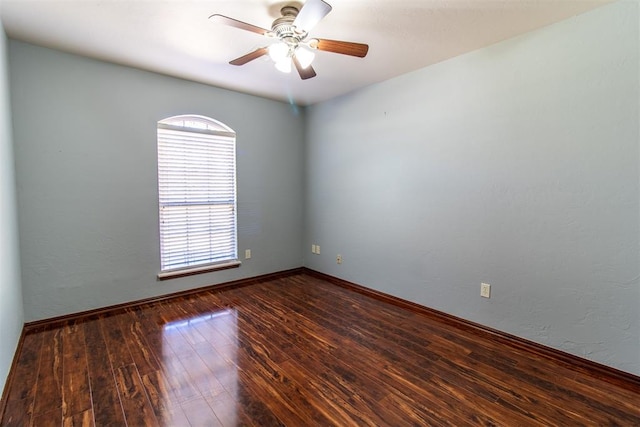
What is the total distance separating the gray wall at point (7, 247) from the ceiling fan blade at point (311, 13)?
79.6 inches

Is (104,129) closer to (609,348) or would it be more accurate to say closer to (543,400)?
(543,400)

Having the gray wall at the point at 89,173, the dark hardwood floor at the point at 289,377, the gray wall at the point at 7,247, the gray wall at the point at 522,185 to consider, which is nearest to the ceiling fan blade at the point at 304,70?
the gray wall at the point at 522,185

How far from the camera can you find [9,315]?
2.02 meters

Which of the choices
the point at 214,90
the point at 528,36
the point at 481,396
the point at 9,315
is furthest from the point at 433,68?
the point at 9,315

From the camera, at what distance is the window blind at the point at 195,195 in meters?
3.33

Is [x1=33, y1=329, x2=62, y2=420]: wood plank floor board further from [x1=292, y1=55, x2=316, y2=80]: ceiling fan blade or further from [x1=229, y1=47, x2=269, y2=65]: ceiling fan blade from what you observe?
[x1=292, y1=55, x2=316, y2=80]: ceiling fan blade

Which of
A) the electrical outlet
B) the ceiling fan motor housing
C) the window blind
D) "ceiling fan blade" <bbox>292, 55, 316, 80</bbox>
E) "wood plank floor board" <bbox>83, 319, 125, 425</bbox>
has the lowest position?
"wood plank floor board" <bbox>83, 319, 125, 425</bbox>

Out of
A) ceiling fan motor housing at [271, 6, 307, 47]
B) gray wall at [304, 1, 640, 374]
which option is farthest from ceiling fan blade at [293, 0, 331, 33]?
gray wall at [304, 1, 640, 374]

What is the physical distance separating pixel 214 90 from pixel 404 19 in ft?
7.64

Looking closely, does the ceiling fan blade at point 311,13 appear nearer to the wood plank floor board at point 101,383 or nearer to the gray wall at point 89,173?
the gray wall at point 89,173

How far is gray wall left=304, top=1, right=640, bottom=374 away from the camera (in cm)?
199

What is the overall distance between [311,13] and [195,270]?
2926 mm

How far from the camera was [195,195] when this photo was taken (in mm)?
3555

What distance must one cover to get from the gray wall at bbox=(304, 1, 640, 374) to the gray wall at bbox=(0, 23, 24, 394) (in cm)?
305
